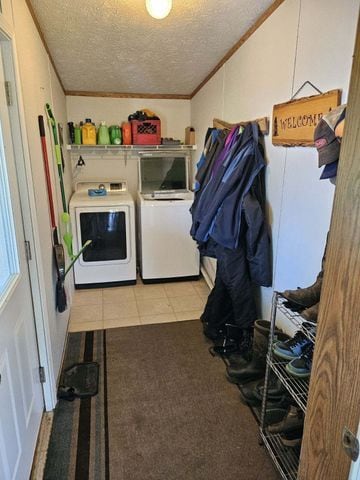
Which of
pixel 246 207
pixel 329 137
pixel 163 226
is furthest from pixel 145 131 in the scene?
pixel 329 137

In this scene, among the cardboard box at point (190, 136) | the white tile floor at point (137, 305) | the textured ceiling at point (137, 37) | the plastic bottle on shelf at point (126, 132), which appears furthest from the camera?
the cardboard box at point (190, 136)

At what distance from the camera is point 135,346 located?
2.43 m

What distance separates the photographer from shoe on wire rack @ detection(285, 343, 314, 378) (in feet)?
4.26

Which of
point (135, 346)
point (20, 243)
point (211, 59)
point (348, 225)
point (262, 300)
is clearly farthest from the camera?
point (211, 59)

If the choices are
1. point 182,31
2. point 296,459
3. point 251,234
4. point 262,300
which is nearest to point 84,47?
point 182,31

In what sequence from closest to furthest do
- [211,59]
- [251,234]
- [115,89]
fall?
[251,234] → [211,59] → [115,89]

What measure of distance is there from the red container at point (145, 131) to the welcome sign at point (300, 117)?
1.98 metres

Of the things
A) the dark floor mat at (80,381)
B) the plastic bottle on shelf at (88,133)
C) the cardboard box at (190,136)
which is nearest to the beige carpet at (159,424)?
the dark floor mat at (80,381)

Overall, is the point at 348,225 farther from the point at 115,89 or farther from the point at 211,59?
the point at 115,89

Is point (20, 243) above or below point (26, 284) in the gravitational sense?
above

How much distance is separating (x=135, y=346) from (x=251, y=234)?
1.21 meters

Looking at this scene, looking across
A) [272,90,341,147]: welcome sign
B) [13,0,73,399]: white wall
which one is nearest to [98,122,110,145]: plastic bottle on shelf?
[13,0,73,399]: white wall

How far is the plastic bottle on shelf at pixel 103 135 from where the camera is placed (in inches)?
140

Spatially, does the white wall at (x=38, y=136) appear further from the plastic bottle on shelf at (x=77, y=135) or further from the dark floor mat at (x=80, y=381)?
the plastic bottle on shelf at (x=77, y=135)
